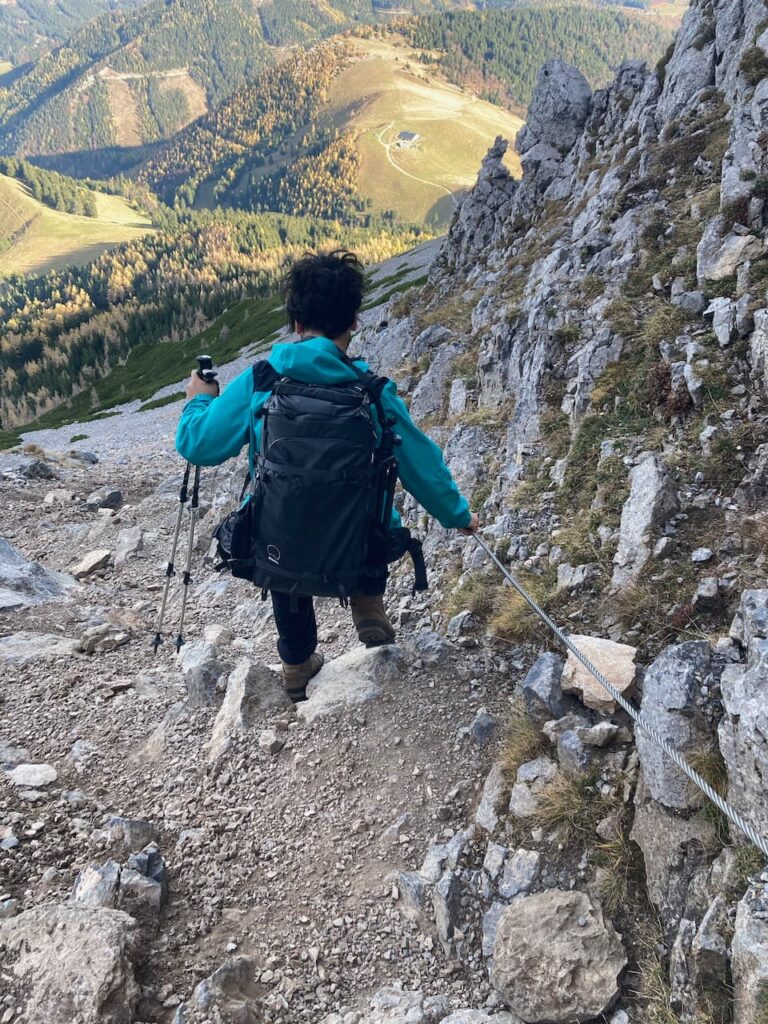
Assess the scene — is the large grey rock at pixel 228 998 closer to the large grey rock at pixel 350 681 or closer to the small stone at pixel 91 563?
the large grey rock at pixel 350 681

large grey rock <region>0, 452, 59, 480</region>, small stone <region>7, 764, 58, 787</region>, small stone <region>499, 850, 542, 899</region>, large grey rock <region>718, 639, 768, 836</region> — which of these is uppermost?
large grey rock <region>718, 639, 768, 836</region>

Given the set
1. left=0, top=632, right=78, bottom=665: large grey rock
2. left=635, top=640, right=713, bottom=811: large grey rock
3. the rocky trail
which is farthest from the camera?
left=0, top=632, right=78, bottom=665: large grey rock

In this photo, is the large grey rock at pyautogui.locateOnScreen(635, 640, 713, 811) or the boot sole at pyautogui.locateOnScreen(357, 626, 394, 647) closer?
the large grey rock at pyautogui.locateOnScreen(635, 640, 713, 811)

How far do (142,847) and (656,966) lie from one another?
3855 millimetres

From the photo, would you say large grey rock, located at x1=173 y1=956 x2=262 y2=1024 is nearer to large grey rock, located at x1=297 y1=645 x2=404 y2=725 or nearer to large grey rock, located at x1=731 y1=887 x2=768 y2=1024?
large grey rock, located at x1=297 y1=645 x2=404 y2=725

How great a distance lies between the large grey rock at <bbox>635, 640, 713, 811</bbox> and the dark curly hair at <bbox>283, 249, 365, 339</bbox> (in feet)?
11.9

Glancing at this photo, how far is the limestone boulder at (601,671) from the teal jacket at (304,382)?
1.65m

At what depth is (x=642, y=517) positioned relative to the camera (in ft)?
21.7

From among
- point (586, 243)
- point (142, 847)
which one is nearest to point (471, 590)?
point (142, 847)

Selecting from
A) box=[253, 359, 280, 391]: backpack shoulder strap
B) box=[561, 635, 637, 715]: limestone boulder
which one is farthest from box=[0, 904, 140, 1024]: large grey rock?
box=[253, 359, 280, 391]: backpack shoulder strap

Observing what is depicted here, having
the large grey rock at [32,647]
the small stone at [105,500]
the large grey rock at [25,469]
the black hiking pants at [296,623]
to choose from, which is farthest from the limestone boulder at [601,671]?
the large grey rock at [25,469]

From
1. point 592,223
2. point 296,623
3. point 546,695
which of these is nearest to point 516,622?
point 546,695

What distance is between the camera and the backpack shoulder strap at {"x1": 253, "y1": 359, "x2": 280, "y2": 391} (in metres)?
4.93

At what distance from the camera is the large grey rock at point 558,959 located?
3.37 meters
